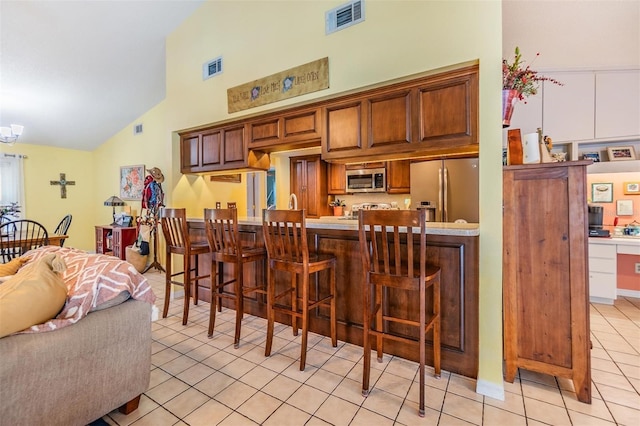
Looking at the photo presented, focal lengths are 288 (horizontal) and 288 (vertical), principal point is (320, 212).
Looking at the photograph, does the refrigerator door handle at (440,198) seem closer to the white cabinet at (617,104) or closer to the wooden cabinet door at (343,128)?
the white cabinet at (617,104)

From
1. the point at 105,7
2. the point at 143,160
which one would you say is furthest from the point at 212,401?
the point at 143,160

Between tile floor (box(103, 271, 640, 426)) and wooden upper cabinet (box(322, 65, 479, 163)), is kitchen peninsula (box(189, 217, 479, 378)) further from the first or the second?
wooden upper cabinet (box(322, 65, 479, 163))

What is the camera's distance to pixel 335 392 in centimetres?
182

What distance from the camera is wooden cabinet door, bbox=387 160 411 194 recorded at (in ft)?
14.8

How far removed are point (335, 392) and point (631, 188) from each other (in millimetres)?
4228

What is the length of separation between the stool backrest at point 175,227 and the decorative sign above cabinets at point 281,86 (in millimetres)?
1330

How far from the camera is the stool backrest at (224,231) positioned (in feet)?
8.12

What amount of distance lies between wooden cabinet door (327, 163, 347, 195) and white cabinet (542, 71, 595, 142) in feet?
9.58

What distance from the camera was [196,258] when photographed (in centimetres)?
338

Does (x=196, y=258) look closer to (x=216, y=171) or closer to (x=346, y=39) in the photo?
(x=216, y=171)

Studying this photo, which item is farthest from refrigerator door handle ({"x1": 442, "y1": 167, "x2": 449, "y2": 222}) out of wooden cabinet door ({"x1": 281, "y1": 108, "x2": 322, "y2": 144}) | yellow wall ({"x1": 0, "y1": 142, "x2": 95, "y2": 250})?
yellow wall ({"x1": 0, "y1": 142, "x2": 95, "y2": 250})

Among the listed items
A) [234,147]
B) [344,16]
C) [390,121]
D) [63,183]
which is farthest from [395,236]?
[63,183]

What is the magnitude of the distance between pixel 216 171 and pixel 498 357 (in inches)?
135

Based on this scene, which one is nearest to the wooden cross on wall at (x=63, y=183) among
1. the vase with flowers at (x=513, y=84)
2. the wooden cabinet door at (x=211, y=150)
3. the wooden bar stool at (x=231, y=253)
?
the wooden cabinet door at (x=211, y=150)
